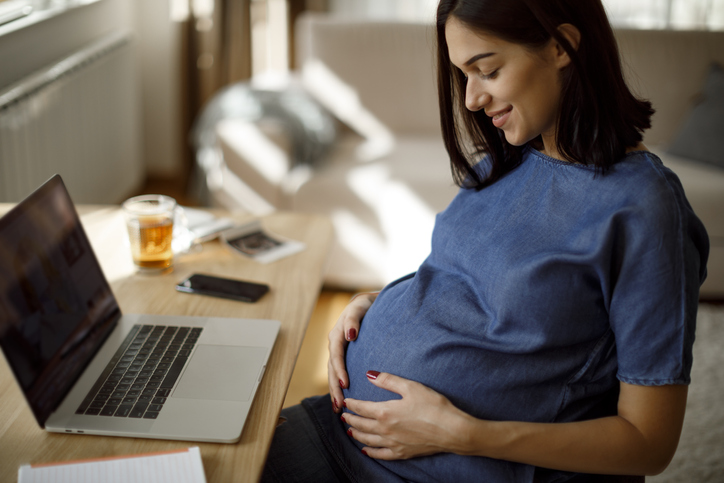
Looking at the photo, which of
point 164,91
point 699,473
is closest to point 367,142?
point 164,91

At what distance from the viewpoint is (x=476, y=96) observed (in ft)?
3.02

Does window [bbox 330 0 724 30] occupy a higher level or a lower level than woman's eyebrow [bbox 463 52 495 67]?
lower

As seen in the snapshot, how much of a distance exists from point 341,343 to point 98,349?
365 millimetres

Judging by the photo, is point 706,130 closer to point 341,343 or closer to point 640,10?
point 640,10

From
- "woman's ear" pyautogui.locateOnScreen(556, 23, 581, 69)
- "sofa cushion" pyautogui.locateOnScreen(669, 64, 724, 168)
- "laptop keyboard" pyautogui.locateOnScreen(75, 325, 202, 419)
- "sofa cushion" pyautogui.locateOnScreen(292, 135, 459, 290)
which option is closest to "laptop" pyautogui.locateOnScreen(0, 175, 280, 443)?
"laptop keyboard" pyautogui.locateOnScreen(75, 325, 202, 419)

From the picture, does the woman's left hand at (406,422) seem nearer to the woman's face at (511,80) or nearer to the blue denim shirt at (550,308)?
the blue denim shirt at (550,308)

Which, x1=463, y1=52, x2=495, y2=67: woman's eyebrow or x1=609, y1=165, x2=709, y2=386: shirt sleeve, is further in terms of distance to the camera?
x1=463, y1=52, x2=495, y2=67: woman's eyebrow

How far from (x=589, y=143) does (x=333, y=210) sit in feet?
5.51

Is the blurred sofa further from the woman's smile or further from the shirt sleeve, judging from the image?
the shirt sleeve

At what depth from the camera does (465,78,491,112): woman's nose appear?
0.91 metres

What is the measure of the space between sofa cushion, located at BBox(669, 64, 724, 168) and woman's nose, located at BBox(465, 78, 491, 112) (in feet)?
7.01

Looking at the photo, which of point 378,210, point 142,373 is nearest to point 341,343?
point 142,373

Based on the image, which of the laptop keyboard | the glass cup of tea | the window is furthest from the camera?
the window

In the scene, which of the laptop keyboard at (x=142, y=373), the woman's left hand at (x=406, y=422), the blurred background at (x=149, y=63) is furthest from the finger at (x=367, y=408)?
the blurred background at (x=149, y=63)
